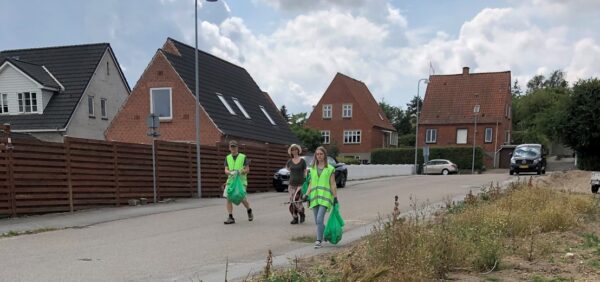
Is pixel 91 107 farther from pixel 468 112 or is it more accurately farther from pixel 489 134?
pixel 489 134

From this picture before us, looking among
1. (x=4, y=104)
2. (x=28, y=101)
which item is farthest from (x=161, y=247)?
(x=4, y=104)

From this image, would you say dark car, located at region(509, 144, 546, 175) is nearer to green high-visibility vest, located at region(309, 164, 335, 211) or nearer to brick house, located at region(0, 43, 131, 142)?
green high-visibility vest, located at region(309, 164, 335, 211)

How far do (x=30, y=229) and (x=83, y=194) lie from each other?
2.99 metres

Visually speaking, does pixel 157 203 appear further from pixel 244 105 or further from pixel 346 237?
pixel 244 105

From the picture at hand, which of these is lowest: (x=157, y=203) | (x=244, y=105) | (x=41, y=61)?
(x=157, y=203)

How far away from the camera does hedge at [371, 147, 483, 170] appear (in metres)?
47.8

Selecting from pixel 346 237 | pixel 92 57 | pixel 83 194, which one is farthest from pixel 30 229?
pixel 92 57

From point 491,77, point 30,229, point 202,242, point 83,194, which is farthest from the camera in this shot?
point 491,77

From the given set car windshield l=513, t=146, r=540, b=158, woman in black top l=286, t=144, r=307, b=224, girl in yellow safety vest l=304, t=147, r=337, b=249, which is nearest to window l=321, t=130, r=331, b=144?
car windshield l=513, t=146, r=540, b=158

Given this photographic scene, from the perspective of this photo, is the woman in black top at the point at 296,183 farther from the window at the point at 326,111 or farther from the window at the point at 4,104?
the window at the point at 326,111

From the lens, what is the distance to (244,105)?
2948cm

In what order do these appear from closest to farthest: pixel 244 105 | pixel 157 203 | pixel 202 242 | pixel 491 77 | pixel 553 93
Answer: pixel 202 242
pixel 157 203
pixel 244 105
pixel 491 77
pixel 553 93

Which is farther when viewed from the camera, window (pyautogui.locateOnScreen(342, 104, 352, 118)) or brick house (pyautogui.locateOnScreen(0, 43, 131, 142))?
window (pyautogui.locateOnScreen(342, 104, 352, 118))

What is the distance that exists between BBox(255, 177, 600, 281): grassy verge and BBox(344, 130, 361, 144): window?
47.0 meters
